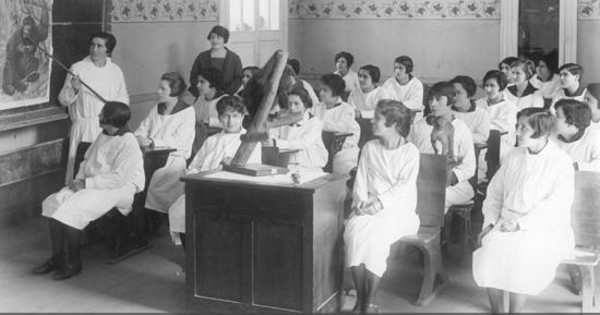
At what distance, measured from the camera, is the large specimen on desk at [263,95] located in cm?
477

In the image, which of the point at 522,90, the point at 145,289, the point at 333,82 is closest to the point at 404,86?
the point at 522,90

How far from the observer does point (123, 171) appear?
6.07m

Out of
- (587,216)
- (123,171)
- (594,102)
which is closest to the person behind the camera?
(587,216)

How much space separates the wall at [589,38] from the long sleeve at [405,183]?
19.1 ft

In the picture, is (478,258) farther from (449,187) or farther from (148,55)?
(148,55)

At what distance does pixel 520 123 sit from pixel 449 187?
1308 mm

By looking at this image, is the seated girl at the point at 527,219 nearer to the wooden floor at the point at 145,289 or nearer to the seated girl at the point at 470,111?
the wooden floor at the point at 145,289

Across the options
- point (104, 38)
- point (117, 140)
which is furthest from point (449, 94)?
point (104, 38)

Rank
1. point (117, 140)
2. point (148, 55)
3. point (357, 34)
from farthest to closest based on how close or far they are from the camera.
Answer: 1. point (357, 34)
2. point (148, 55)
3. point (117, 140)

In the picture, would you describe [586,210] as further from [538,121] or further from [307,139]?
[307,139]

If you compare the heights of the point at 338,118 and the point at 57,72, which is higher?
the point at 57,72

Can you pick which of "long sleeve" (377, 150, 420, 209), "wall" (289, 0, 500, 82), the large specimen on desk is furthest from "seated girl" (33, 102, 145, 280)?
"wall" (289, 0, 500, 82)

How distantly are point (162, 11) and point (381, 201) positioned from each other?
4730mm

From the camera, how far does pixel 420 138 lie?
22.4ft
